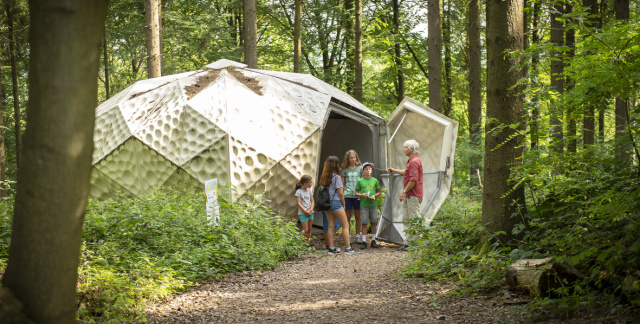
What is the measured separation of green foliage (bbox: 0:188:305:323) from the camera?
4.61 m

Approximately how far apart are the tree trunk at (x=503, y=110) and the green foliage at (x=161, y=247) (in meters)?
3.26

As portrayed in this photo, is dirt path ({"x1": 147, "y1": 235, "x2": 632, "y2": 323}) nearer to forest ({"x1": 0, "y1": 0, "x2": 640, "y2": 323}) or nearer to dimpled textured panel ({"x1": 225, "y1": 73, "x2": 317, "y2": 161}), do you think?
forest ({"x1": 0, "y1": 0, "x2": 640, "y2": 323})

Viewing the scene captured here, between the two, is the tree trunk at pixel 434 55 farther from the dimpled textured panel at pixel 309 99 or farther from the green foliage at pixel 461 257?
the green foliage at pixel 461 257

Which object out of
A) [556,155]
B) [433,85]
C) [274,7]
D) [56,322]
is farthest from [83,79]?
[274,7]

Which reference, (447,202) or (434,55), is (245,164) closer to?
(447,202)

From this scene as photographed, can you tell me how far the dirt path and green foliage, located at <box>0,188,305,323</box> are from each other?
0.24m

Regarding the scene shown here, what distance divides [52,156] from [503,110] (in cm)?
453

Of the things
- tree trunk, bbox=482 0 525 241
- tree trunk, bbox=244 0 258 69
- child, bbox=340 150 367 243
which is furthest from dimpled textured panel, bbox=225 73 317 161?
tree trunk, bbox=482 0 525 241

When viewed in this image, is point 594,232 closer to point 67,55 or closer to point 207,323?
point 207,323

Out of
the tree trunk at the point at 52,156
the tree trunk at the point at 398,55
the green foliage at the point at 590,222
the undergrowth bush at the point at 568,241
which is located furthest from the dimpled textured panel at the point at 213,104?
the tree trunk at the point at 398,55

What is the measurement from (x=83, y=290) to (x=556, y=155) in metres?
4.30

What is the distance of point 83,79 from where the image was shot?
2078 mm

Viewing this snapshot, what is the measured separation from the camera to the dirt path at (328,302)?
4.34 m

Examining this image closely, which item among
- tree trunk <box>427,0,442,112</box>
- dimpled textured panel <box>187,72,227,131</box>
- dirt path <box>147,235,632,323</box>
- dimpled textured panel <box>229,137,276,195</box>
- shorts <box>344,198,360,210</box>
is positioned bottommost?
dirt path <box>147,235,632,323</box>
